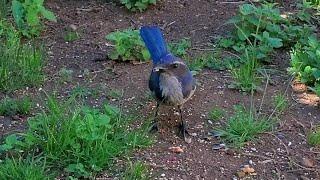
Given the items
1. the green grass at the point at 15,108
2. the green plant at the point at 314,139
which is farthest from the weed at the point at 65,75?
the green plant at the point at 314,139

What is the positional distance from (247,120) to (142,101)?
70 centimetres

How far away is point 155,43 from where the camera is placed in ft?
14.2

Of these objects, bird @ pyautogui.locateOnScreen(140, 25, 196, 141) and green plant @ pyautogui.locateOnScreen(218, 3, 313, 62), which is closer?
bird @ pyautogui.locateOnScreen(140, 25, 196, 141)

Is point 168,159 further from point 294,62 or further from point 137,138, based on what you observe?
point 294,62

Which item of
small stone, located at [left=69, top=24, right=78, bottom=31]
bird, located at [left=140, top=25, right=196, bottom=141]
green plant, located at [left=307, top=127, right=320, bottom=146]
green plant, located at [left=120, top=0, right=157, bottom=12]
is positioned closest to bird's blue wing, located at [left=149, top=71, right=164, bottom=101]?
bird, located at [left=140, top=25, right=196, bottom=141]

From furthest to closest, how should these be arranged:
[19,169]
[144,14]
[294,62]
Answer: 1. [144,14]
2. [294,62]
3. [19,169]

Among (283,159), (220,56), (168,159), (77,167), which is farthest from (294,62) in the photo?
(77,167)

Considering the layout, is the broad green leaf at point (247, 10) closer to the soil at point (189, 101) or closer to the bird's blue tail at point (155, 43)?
the soil at point (189, 101)

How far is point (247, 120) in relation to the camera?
4262mm

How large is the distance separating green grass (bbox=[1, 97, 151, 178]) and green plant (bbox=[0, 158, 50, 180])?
0.14 meters

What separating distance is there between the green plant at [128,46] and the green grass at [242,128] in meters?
0.95

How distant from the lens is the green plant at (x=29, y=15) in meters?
5.25

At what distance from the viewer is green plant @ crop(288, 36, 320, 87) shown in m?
4.76

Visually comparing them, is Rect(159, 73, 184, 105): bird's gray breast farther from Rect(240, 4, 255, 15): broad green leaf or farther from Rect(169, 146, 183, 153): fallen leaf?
Rect(240, 4, 255, 15): broad green leaf
